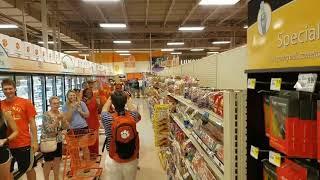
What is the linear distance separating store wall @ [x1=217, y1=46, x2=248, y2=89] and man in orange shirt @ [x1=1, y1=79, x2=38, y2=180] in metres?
2.76

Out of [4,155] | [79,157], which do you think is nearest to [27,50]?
[4,155]

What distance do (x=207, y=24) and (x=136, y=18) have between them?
3756 millimetres

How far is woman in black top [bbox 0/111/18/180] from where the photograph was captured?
151 inches

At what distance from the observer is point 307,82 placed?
111 centimetres

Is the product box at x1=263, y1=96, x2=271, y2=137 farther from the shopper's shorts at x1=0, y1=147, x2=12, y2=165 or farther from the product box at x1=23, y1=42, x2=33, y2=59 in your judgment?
the product box at x1=23, y1=42, x2=33, y2=59

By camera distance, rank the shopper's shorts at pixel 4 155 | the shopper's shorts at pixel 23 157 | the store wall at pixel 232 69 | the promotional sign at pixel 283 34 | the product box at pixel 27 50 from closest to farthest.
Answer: the promotional sign at pixel 283 34 → the store wall at pixel 232 69 → the shopper's shorts at pixel 4 155 → the shopper's shorts at pixel 23 157 → the product box at pixel 27 50

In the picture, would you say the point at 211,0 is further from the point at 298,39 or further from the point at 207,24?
the point at 207,24

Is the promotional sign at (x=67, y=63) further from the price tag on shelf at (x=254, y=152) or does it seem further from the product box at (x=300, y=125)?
the product box at (x=300, y=125)

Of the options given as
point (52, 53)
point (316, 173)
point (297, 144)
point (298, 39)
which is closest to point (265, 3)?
point (298, 39)

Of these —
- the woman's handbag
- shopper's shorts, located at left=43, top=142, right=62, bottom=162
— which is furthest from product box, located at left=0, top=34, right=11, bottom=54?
shopper's shorts, located at left=43, top=142, right=62, bottom=162

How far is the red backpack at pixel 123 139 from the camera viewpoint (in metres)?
3.43

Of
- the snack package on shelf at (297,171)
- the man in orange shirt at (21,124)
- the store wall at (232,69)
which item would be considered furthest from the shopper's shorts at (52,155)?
the snack package on shelf at (297,171)

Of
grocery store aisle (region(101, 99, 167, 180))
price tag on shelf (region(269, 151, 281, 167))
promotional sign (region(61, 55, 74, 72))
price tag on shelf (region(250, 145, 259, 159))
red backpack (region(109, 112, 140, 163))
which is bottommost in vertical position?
grocery store aisle (region(101, 99, 167, 180))

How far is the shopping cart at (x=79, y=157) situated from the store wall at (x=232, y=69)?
115 inches
